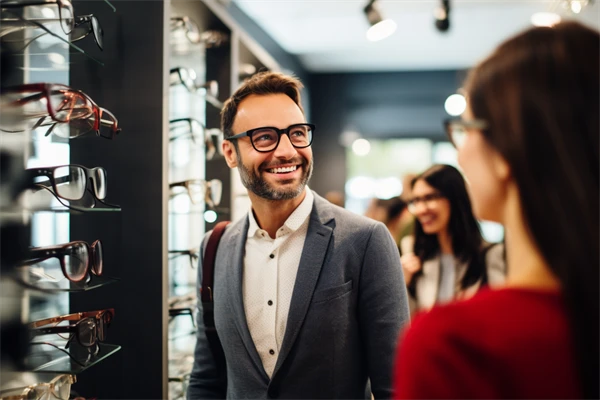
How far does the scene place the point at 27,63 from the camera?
1.70 meters

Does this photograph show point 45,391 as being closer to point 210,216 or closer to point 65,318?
point 65,318

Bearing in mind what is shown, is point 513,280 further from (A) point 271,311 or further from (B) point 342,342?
(A) point 271,311

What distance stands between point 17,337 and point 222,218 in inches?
72.4

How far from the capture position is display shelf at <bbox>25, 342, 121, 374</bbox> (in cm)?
147

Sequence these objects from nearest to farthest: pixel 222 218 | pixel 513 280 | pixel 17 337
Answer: pixel 513 280, pixel 17 337, pixel 222 218

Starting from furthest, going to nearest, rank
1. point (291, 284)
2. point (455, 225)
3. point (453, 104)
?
point (453, 104) < point (455, 225) < point (291, 284)

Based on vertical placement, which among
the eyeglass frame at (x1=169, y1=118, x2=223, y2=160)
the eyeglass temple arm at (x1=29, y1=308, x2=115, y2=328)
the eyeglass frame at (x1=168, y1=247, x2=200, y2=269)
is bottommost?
the eyeglass temple arm at (x1=29, y1=308, x2=115, y2=328)

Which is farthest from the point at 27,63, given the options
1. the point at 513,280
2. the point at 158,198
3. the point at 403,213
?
the point at 403,213

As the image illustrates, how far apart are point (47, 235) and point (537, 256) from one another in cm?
180

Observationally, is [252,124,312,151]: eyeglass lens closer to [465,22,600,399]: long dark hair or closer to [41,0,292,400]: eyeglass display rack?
[41,0,292,400]: eyeglass display rack

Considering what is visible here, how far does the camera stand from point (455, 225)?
9.65ft

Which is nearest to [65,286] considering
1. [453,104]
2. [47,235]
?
[47,235]

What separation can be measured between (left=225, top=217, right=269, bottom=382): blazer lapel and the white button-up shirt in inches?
1.3

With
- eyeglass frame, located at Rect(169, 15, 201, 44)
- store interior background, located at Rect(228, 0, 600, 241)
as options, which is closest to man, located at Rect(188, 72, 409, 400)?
eyeglass frame, located at Rect(169, 15, 201, 44)
